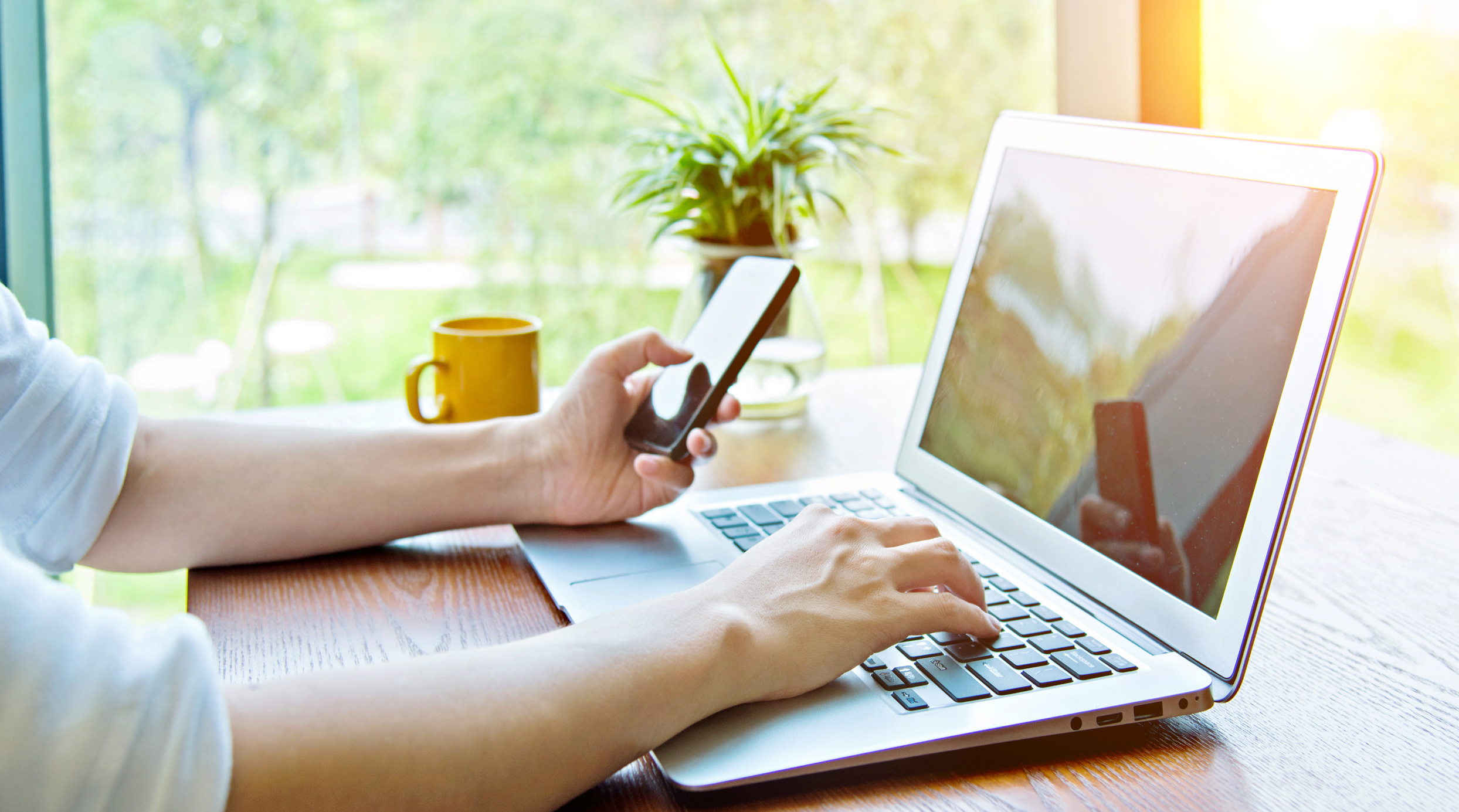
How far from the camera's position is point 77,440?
27.0 inches

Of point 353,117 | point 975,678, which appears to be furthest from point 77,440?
point 353,117

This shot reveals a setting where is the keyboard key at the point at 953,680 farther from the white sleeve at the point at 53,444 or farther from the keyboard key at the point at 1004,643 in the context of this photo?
the white sleeve at the point at 53,444

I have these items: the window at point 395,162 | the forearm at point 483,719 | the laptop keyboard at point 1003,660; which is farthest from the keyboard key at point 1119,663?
the window at point 395,162

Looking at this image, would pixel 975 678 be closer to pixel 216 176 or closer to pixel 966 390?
pixel 966 390

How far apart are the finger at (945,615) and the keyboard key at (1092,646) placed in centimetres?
5

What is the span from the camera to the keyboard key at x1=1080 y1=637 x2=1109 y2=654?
0.56 metres

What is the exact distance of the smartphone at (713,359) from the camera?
822 mm

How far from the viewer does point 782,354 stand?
116cm

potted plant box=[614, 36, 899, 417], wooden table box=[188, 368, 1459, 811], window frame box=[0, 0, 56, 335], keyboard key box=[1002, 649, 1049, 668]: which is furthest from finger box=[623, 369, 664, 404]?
window frame box=[0, 0, 56, 335]

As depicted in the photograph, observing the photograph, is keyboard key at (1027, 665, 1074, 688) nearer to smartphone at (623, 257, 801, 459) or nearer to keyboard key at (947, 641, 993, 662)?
keyboard key at (947, 641, 993, 662)

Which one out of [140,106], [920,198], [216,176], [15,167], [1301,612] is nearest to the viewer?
[1301,612]

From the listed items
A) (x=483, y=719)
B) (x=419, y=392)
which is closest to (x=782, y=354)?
(x=419, y=392)

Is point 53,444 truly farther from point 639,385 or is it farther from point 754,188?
point 754,188

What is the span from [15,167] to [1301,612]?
1734 mm
